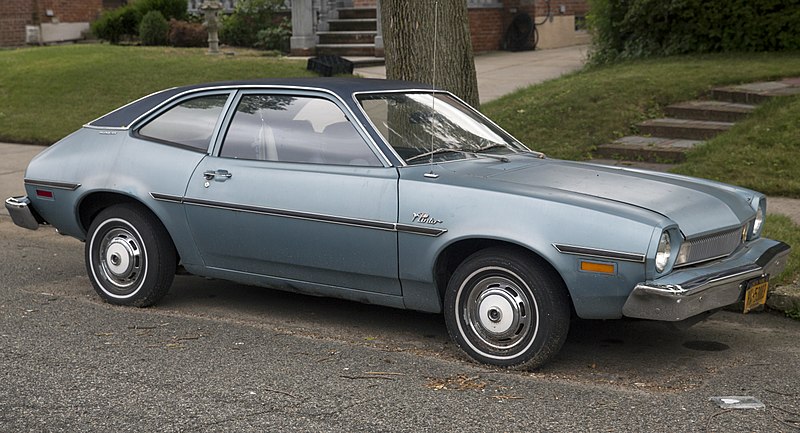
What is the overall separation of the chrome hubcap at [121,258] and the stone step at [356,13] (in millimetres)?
16173

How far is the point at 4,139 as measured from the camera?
47.3 ft

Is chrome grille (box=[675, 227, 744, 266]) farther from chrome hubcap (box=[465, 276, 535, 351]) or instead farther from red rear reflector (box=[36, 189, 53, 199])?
red rear reflector (box=[36, 189, 53, 199])

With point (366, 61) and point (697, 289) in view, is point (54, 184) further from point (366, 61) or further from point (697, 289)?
point (366, 61)

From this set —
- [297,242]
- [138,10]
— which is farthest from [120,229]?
[138,10]

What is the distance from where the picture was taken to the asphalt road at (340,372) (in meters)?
4.79

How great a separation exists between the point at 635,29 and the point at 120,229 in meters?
12.2

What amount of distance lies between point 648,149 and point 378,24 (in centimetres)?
1055

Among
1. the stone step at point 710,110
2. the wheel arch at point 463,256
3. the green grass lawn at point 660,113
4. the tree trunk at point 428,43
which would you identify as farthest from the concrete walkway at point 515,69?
the wheel arch at point 463,256

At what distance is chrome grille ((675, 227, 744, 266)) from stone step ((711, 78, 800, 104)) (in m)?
6.99

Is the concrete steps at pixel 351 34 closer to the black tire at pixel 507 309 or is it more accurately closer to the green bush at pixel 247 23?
the green bush at pixel 247 23

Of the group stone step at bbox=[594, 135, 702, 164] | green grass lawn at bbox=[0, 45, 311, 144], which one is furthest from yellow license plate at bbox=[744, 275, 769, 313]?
green grass lawn at bbox=[0, 45, 311, 144]

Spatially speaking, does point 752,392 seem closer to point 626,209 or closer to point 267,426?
point 626,209

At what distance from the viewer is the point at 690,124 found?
471 inches

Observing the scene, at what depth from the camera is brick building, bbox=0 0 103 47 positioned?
82.3 ft
